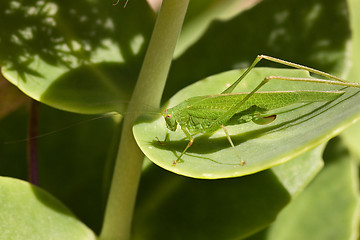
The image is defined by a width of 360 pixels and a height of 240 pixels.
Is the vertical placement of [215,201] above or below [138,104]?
below

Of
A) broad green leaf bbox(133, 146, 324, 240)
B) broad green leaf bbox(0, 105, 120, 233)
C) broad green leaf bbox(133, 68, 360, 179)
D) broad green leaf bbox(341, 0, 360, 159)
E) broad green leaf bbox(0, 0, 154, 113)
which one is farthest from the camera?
broad green leaf bbox(341, 0, 360, 159)

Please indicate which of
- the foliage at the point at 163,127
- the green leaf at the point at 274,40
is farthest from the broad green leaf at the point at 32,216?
the green leaf at the point at 274,40

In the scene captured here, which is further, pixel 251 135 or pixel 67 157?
pixel 67 157

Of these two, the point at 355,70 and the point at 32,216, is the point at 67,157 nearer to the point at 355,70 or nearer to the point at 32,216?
the point at 32,216

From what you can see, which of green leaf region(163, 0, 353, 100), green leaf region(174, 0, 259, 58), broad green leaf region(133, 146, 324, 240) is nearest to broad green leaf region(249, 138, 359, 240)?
broad green leaf region(133, 146, 324, 240)

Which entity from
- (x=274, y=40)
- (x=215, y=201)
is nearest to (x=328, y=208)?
(x=215, y=201)

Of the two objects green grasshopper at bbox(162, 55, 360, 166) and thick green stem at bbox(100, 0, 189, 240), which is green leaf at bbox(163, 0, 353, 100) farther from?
thick green stem at bbox(100, 0, 189, 240)
